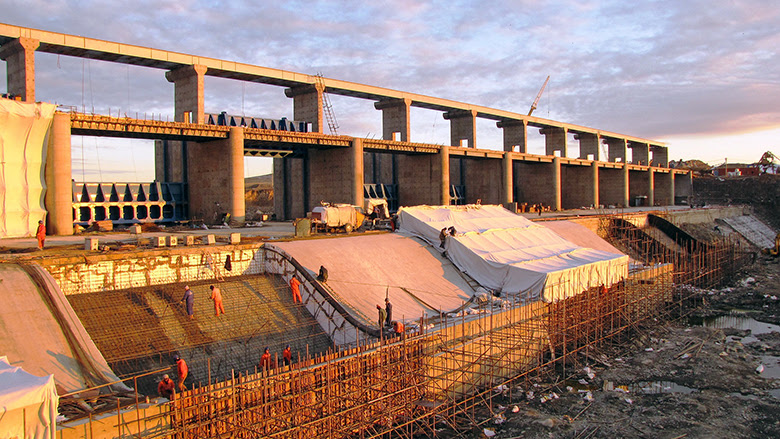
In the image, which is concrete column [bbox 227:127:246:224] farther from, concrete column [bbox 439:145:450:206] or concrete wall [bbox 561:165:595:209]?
concrete wall [bbox 561:165:595:209]

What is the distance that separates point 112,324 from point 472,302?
13.3 m

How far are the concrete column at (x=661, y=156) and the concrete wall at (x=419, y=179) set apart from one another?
56057 millimetres

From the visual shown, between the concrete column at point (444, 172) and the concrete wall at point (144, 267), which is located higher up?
the concrete column at point (444, 172)

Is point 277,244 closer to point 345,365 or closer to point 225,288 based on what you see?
point 225,288

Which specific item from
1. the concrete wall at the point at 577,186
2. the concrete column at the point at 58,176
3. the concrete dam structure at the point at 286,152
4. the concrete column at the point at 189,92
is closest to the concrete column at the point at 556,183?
the concrete dam structure at the point at 286,152

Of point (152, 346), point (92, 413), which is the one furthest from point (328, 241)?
point (92, 413)

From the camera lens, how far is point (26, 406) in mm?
8688

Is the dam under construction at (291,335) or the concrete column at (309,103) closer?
the dam under construction at (291,335)

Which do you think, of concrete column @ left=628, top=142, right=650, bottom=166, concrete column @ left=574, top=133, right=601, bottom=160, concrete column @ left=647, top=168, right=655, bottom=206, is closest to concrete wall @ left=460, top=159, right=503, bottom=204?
concrete column @ left=574, top=133, right=601, bottom=160

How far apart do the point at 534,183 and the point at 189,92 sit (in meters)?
41.5

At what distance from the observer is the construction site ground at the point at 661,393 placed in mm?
15047

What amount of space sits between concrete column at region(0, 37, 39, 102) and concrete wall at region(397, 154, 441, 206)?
29.9 meters

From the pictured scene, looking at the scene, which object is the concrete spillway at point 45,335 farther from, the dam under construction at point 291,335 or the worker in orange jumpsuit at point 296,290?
the worker in orange jumpsuit at point 296,290

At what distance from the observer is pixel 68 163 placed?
24.4 m
